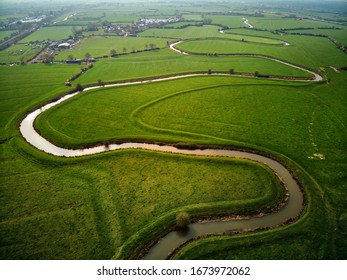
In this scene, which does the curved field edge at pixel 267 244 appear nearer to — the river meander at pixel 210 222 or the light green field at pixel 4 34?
the river meander at pixel 210 222

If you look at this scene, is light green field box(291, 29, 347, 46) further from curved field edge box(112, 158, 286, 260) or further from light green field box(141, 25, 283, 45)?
curved field edge box(112, 158, 286, 260)

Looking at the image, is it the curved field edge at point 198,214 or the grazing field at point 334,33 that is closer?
the curved field edge at point 198,214

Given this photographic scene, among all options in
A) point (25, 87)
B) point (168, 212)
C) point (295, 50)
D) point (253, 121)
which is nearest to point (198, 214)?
point (168, 212)

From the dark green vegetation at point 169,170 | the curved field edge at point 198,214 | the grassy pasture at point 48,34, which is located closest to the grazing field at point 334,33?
the dark green vegetation at point 169,170

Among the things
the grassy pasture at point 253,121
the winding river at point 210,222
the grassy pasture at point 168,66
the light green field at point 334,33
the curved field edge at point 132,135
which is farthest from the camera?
the light green field at point 334,33

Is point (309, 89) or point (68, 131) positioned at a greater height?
point (309, 89)

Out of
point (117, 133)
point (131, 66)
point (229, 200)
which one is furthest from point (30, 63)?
point (229, 200)
